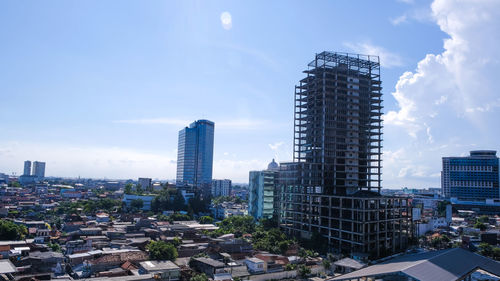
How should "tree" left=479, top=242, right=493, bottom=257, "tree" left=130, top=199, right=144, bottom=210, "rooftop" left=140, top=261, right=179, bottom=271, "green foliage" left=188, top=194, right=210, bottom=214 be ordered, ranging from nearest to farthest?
"rooftop" left=140, top=261, right=179, bottom=271
"tree" left=479, top=242, right=493, bottom=257
"tree" left=130, top=199, right=144, bottom=210
"green foliage" left=188, top=194, right=210, bottom=214

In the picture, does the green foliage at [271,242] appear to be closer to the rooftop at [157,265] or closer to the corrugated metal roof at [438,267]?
the rooftop at [157,265]

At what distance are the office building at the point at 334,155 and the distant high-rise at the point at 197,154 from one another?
76.1 meters

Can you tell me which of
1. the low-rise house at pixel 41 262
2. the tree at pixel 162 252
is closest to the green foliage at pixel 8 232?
the low-rise house at pixel 41 262

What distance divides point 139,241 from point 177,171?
10692 cm

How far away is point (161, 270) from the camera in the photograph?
36.5 metres

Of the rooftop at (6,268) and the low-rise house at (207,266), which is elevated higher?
the rooftop at (6,268)

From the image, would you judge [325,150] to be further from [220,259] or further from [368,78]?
[220,259]

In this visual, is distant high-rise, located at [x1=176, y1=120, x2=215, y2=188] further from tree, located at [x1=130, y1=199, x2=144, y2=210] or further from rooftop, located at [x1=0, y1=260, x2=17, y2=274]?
rooftop, located at [x1=0, y1=260, x2=17, y2=274]

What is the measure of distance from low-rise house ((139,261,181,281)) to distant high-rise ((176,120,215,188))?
108m

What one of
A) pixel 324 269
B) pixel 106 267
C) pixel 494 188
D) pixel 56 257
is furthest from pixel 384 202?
pixel 494 188

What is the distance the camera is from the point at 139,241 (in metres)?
52.2

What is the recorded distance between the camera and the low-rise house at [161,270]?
3605 centimetres

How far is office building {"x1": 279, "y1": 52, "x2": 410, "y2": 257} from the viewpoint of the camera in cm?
6103

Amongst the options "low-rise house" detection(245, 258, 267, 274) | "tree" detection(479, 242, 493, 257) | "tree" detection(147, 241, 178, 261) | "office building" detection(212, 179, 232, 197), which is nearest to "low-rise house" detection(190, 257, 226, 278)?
"tree" detection(147, 241, 178, 261)
